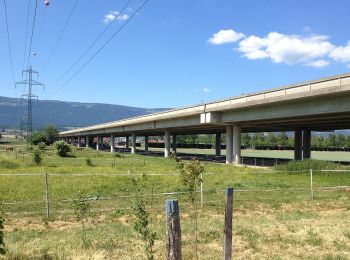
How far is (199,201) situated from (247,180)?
9315 mm

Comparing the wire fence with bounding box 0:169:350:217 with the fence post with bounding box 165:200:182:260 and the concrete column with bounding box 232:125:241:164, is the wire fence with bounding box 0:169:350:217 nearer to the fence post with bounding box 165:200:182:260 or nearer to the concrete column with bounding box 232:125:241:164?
the fence post with bounding box 165:200:182:260

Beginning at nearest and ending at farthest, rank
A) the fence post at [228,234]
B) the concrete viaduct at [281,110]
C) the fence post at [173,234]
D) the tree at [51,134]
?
1. the fence post at [173,234]
2. the fence post at [228,234]
3. the concrete viaduct at [281,110]
4. the tree at [51,134]

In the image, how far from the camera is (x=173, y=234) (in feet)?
22.8

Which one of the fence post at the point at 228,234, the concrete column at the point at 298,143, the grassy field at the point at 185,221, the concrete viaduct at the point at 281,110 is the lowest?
the grassy field at the point at 185,221

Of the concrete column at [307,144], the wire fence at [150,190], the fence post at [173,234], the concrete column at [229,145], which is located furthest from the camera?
the concrete column at [307,144]

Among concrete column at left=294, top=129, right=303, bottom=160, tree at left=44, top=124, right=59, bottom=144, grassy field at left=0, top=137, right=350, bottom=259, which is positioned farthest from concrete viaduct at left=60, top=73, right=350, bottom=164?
tree at left=44, top=124, right=59, bottom=144

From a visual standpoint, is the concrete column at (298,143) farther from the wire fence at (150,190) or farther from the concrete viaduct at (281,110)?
the wire fence at (150,190)

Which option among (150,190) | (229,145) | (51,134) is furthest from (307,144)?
(51,134)

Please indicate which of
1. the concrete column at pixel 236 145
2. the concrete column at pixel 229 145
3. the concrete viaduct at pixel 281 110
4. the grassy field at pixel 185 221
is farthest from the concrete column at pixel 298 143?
the grassy field at pixel 185 221

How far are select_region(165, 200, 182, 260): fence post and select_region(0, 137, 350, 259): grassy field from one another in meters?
3.03

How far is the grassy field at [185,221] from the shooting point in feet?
34.7

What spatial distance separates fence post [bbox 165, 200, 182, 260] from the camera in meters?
6.91

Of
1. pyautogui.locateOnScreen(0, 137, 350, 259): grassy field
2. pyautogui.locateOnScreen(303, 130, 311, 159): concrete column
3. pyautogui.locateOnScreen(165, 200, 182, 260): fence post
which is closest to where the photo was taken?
pyautogui.locateOnScreen(165, 200, 182, 260): fence post

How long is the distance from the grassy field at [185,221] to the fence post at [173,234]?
3.03m
